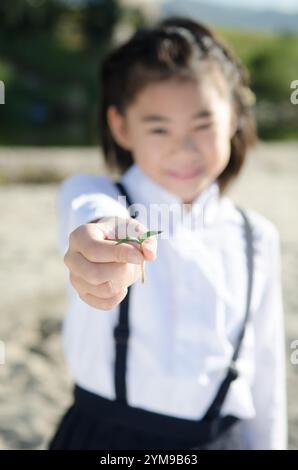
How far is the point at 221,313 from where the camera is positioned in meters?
1.22

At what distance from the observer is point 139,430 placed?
121 centimetres

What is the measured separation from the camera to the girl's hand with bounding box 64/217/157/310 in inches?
29.5

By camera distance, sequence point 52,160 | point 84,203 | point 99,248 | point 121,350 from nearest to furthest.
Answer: point 99,248 < point 84,203 < point 121,350 < point 52,160

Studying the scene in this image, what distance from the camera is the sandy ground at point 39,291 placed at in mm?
2201

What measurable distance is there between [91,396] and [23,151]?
7168 mm

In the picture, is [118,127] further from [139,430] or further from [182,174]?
[139,430]

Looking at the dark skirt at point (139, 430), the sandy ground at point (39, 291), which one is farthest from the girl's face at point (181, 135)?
the sandy ground at point (39, 291)

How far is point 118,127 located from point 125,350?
45 cm

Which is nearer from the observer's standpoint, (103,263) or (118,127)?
(103,263)

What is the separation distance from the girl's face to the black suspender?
0.29ft

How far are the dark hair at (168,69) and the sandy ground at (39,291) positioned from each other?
1.00 m

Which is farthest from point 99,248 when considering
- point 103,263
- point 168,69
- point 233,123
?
point 233,123

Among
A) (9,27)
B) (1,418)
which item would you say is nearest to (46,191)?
(1,418)

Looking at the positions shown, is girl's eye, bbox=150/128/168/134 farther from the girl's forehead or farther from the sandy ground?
the sandy ground
